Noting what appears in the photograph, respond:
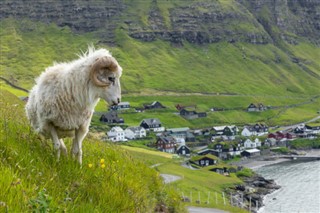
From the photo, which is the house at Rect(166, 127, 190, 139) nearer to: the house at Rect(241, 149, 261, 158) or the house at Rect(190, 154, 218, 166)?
the house at Rect(241, 149, 261, 158)

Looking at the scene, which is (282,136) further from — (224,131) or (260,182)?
(260,182)

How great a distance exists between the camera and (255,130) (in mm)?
172250

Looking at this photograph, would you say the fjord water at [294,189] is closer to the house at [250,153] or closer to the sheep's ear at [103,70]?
the house at [250,153]

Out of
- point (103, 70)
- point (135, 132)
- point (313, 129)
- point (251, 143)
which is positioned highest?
point (103, 70)

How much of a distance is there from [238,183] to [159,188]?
79929 mm

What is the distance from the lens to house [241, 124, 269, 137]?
554 feet

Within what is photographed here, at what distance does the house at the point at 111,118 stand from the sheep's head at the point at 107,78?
154 meters

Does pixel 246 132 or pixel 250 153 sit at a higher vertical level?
pixel 246 132

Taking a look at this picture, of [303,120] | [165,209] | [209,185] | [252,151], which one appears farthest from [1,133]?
[303,120]

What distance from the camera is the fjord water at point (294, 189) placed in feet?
218

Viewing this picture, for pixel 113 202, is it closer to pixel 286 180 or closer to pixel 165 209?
pixel 165 209

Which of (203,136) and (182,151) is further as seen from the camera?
(203,136)

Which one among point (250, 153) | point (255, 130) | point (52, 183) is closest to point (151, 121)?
point (250, 153)

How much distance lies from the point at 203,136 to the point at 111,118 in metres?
36.2
